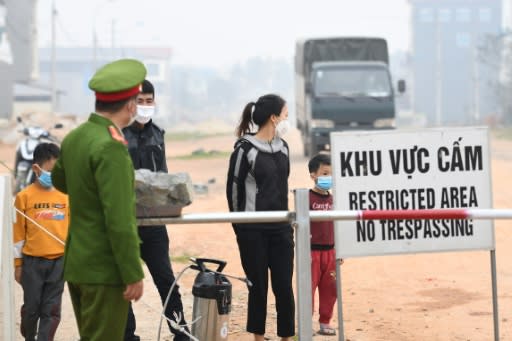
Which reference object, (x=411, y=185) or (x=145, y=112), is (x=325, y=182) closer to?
(x=411, y=185)

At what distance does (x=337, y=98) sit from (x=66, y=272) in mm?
26039

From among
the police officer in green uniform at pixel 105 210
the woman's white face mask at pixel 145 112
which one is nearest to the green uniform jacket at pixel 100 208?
the police officer in green uniform at pixel 105 210

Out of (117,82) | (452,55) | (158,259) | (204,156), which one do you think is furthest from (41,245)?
(452,55)

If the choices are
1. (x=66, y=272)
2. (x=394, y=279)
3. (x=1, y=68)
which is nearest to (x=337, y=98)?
(x=394, y=279)

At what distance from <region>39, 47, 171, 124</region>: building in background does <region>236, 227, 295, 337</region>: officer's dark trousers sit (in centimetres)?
12031

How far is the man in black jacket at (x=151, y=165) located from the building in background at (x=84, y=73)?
12034 centimetres

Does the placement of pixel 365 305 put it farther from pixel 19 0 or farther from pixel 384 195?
pixel 19 0

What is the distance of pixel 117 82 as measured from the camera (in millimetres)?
5164

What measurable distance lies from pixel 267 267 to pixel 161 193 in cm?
153

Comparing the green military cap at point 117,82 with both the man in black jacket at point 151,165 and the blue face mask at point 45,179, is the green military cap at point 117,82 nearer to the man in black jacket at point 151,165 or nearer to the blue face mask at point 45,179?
the man in black jacket at point 151,165

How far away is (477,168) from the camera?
7.14 m

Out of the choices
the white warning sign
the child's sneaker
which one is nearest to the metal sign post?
the white warning sign

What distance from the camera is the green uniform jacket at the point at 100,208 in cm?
499

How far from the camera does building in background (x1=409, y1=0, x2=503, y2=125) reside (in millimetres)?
110188
